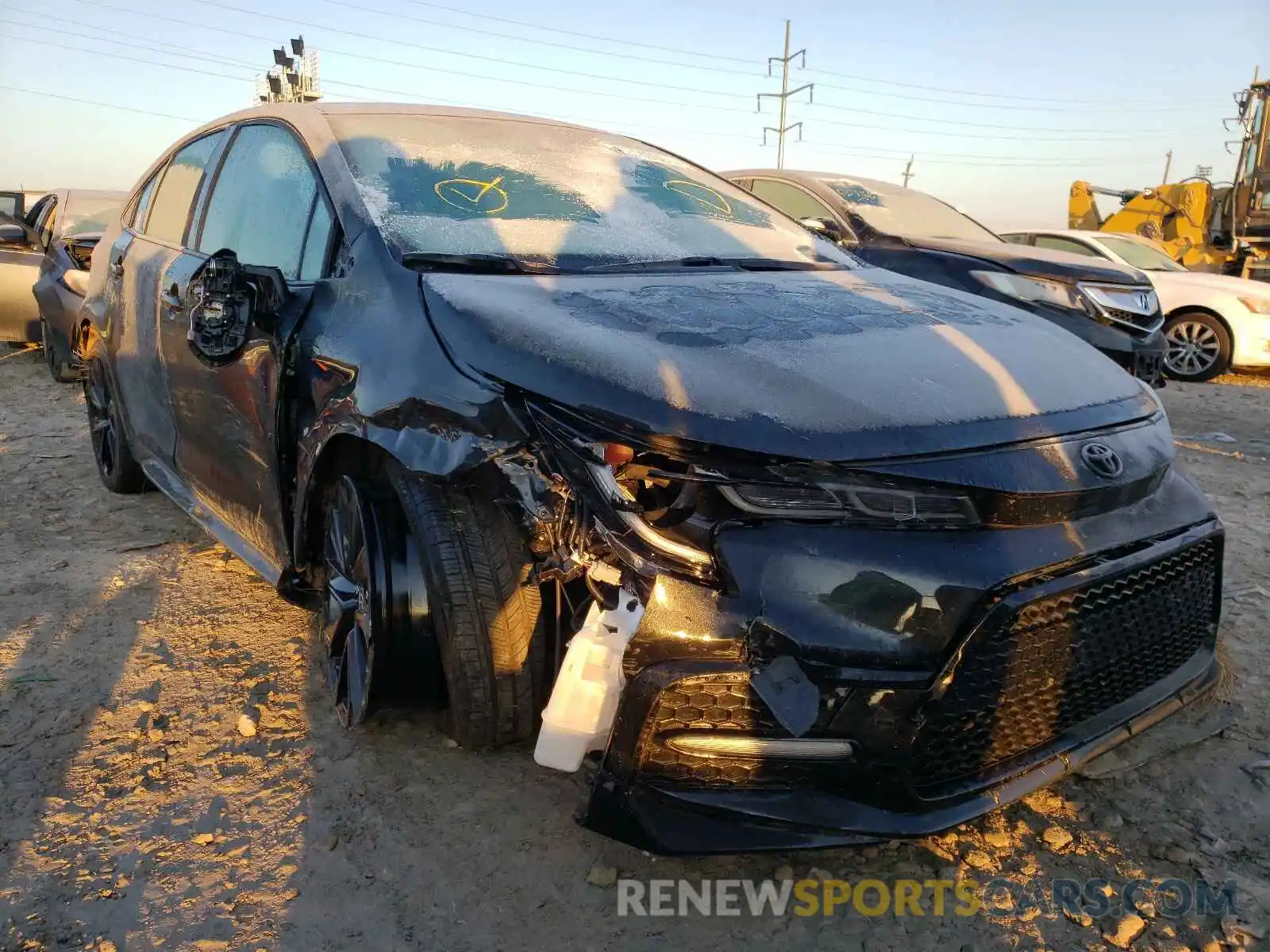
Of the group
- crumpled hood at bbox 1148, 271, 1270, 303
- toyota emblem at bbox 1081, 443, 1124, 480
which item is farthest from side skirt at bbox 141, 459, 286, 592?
crumpled hood at bbox 1148, 271, 1270, 303

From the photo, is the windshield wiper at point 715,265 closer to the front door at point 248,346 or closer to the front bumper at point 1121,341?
the front door at point 248,346

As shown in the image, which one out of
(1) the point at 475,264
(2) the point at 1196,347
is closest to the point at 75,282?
(1) the point at 475,264

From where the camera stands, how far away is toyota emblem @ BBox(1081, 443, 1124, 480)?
6.05 feet

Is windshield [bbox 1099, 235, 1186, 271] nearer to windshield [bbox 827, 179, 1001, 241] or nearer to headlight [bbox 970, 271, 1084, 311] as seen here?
windshield [bbox 827, 179, 1001, 241]

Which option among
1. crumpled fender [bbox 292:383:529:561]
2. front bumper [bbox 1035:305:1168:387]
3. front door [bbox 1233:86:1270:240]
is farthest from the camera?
front door [bbox 1233:86:1270:240]

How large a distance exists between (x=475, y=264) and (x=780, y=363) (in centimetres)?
87

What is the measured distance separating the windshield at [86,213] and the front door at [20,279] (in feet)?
0.97

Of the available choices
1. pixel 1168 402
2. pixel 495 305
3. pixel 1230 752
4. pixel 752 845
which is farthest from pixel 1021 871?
pixel 1168 402

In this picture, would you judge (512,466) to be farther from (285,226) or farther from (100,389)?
(100,389)

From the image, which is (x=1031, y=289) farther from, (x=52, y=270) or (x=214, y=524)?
(x=52, y=270)

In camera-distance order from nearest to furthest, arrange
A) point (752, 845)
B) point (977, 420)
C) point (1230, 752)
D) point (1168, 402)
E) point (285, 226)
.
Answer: point (752, 845) < point (977, 420) < point (1230, 752) < point (285, 226) < point (1168, 402)

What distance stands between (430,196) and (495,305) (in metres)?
0.69

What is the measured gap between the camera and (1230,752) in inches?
92.7

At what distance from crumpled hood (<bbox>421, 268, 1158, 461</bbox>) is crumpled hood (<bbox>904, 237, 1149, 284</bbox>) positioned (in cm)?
388
